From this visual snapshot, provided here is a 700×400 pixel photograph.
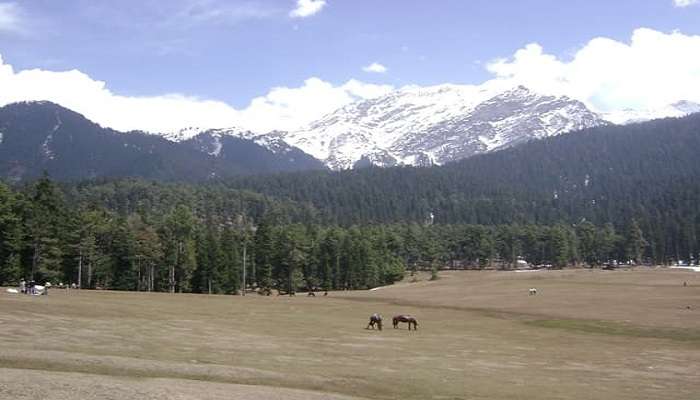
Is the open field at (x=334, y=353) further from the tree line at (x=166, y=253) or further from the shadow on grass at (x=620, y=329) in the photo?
the tree line at (x=166, y=253)

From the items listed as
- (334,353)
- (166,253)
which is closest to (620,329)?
(334,353)

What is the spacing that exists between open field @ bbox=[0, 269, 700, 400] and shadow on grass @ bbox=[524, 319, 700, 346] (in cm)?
17

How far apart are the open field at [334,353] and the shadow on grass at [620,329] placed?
0.17 meters

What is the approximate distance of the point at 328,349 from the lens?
149 feet

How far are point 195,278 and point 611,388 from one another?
383ft

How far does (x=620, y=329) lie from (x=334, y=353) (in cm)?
3580

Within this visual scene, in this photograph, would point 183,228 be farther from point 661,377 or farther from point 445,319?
point 661,377

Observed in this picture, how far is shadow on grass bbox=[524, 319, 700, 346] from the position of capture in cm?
6031

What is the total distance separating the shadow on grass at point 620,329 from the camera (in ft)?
198

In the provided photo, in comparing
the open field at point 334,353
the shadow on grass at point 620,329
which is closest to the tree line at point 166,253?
the open field at point 334,353

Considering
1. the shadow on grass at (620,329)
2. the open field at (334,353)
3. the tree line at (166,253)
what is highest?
the tree line at (166,253)

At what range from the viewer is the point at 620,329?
6588 cm

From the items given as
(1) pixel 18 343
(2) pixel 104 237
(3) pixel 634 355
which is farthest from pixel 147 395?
(2) pixel 104 237

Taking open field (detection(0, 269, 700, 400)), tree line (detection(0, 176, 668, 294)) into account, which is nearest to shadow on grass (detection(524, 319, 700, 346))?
open field (detection(0, 269, 700, 400))
